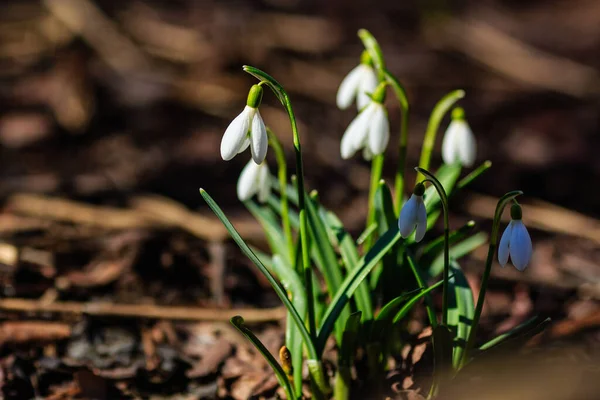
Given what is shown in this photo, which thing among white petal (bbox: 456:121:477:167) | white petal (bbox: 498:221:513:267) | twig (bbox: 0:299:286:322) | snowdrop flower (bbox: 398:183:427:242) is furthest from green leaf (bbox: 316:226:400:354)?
twig (bbox: 0:299:286:322)

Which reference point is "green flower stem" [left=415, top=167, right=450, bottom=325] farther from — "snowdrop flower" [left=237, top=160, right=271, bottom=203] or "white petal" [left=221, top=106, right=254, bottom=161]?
"snowdrop flower" [left=237, top=160, right=271, bottom=203]

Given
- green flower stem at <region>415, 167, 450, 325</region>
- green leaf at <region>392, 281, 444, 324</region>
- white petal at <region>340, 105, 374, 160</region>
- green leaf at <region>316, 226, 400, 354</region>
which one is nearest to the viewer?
green flower stem at <region>415, 167, 450, 325</region>

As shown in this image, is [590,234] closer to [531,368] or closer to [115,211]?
[531,368]

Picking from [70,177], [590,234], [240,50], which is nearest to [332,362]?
[590,234]

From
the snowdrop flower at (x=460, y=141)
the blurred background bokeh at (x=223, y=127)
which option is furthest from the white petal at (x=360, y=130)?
the blurred background bokeh at (x=223, y=127)

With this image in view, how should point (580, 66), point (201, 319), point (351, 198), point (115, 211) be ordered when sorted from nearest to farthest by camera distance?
point (201, 319) < point (115, 211) < point (351, 198) < point (580, 66)

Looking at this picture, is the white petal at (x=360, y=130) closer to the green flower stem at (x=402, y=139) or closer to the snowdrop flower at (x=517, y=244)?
the green flower stem at (x=402, y=139)
